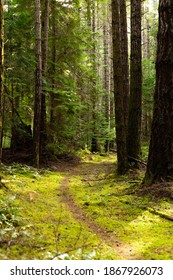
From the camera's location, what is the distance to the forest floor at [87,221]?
4.20m

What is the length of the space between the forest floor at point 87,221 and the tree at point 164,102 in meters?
0.56

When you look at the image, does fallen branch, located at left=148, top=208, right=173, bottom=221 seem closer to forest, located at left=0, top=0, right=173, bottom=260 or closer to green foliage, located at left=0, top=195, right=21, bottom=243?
forest, located at left=0, top=0, right=173, bottom=260

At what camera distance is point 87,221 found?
5852 millimetres

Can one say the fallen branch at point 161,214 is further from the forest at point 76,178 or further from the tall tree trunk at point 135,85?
the tall tree trunk at point 135,85

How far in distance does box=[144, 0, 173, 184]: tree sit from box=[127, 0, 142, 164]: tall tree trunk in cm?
322

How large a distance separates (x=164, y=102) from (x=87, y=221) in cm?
376

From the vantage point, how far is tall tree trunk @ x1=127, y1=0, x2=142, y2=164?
428 inches

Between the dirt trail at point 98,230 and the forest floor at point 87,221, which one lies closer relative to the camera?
the forest floor at point 87,221

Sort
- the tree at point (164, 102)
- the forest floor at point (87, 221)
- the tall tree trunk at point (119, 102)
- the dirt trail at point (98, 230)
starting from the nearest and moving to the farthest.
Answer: the forest floor at point (87, 221) < the dirt trail at point (98, 230) < the tree at point (164, 102) < the tall tree trunk at point (119, 102)

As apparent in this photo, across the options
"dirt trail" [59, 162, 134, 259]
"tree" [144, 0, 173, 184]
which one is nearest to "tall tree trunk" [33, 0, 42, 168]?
"dirt trail" [59, 162, 134, 259]

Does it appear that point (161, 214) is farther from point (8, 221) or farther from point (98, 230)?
point (8, 221)

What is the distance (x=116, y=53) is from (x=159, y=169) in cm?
467

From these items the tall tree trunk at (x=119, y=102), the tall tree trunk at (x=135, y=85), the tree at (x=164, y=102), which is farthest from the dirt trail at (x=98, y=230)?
the tall tree trunk at (x=135, y=85)
